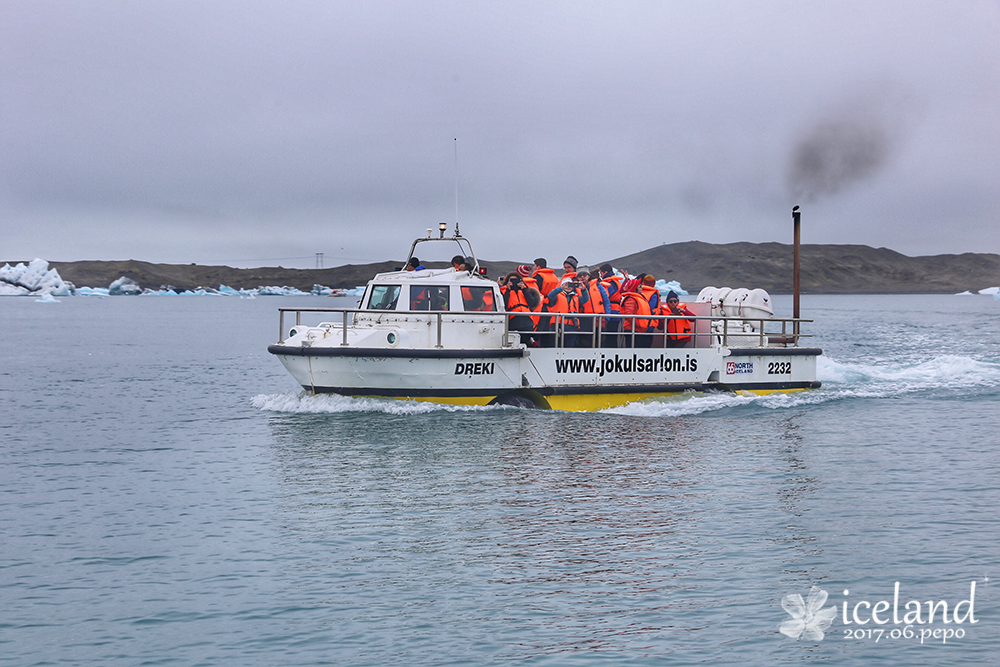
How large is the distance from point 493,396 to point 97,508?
22.7ft

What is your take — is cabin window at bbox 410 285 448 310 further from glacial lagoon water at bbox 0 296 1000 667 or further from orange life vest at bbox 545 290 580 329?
orange life vest at bbox 545 290 580 329

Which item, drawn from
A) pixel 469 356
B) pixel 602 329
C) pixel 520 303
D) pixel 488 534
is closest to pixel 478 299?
pixel 520 303

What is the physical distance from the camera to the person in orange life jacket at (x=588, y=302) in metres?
16.2

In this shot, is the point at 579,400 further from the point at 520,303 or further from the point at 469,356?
the point at 469,356

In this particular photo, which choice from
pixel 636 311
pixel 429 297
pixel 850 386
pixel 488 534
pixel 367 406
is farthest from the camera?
pixel 850 386

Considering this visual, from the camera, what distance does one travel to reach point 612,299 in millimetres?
17109

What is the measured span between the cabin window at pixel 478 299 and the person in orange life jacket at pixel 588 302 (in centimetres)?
166

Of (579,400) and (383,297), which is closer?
A: (383,297)

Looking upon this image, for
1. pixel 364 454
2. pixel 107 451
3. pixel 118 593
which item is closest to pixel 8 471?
pixel 107 451

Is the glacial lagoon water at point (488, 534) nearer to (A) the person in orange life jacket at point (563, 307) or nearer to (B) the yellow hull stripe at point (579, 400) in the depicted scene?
Result: (B) the yellow hull stripe at point (579, 400)

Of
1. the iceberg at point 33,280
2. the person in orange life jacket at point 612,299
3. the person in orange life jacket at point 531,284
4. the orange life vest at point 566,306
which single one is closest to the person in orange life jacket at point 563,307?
the orange life vest at point 566,306

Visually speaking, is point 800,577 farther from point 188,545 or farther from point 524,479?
point 188,545

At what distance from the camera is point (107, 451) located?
43.5ft

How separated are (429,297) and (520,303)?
64.6 inches
